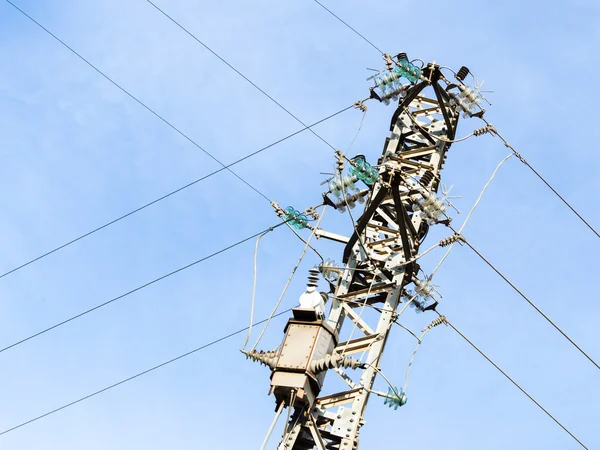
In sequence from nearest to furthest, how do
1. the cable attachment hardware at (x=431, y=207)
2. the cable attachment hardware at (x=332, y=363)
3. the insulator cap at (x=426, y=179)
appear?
the cable attachment hardware at (x=332, y=363) → the cable attachment hardware at (x=431, y=207) → the insulator cap at (x=426, y=179)

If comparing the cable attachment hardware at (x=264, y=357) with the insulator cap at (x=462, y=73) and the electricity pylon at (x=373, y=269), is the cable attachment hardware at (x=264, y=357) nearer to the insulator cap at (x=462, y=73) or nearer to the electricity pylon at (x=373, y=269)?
the electricity pylon at (x=373, y=269)

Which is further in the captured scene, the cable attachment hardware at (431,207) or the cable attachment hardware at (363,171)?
the cable attachment hardware at (431,207)

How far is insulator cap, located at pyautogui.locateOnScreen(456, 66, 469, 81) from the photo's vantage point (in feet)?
66.9

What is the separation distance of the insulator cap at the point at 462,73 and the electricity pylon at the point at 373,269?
0.01m

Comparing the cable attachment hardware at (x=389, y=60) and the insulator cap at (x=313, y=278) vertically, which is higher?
the cable attachment hardware at (x=389, y=60)

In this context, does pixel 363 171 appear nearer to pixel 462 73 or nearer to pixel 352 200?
pixel 352 200

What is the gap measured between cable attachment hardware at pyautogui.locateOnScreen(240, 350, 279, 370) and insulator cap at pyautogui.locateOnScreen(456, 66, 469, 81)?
6803 mm

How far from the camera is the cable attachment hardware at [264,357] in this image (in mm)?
16828

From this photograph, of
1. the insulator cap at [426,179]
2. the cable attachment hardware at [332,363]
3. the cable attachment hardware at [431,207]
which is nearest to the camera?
the cable attachment hardware at [332,363]

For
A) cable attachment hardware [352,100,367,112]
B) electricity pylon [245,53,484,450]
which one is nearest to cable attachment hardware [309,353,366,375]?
electricity pylon [245,53,484,450]

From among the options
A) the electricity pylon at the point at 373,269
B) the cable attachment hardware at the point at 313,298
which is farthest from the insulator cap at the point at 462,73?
the cable attachment hardware at the point at 313,298

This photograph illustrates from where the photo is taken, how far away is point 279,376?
54.3 ft

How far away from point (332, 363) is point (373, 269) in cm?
227

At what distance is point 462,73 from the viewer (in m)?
20.5
